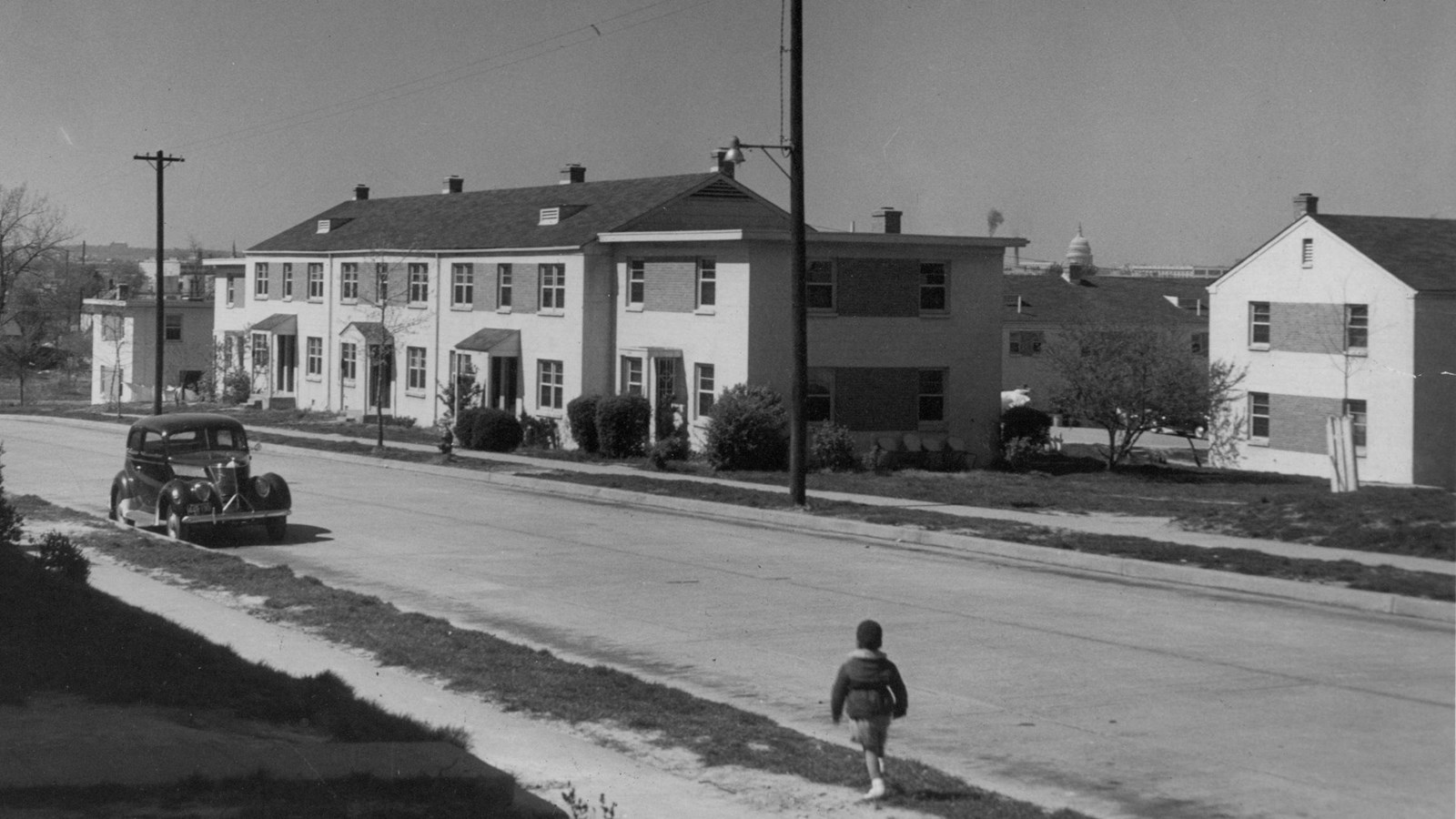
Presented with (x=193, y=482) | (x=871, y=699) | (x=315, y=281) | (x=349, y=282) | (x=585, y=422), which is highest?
(x=315, y=281)

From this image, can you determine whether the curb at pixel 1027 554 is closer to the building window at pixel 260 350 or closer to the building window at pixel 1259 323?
the building window at pixel 1259 323

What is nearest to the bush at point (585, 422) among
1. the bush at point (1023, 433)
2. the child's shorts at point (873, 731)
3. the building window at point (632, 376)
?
the building window at point (632, 376)

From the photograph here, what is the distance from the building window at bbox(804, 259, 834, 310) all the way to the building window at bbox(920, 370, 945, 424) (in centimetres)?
325

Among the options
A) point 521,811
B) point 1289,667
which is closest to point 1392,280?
point 1289,667

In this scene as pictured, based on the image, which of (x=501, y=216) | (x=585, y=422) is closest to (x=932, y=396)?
(x=585, y=422)

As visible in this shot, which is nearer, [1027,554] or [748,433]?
[1027,554]

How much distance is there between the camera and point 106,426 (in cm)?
4862

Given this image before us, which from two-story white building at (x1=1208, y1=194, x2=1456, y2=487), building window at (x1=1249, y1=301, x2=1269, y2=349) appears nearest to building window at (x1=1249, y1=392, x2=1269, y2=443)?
two-story white building at (x1=1208, y1=194, x2=1456, y2=487)

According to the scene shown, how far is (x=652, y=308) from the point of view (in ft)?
132

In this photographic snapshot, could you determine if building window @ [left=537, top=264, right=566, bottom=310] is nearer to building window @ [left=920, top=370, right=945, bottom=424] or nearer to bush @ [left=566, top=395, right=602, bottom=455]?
bush @ [left=566, top=395, right=602, bottom=455]

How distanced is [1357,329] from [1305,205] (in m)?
5.47

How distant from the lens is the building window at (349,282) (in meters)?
54.8

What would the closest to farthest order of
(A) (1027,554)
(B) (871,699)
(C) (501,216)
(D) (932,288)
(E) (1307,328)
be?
(B) (871,699), (A) (1027,554), (D) (932,288), (E) (1307,328), (C) (501,216)

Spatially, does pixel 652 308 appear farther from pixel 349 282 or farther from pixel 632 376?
pixel 349 282
